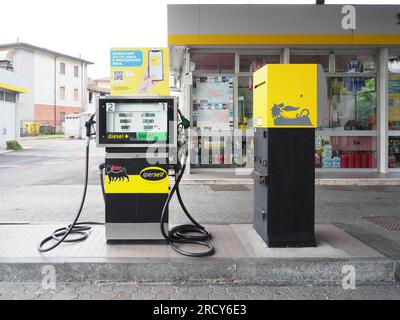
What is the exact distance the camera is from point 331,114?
12.9 m

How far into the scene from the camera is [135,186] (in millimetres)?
5352

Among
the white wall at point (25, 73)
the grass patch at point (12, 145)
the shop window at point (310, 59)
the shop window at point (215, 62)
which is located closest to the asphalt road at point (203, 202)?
the shop window at point (215, 62)

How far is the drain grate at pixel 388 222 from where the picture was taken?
6.61 m

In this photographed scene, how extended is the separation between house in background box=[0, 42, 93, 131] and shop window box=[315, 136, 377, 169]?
3661 centimetres

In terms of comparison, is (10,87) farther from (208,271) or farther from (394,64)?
(208,271)

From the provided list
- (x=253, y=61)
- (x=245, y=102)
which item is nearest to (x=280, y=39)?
(x=253, y=61)

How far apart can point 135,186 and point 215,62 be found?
7810 mm

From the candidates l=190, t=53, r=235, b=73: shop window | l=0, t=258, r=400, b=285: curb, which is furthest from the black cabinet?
l=190, t=53, r=235, b=73: shop window

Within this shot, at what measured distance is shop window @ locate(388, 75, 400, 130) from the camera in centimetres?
Result: 1261

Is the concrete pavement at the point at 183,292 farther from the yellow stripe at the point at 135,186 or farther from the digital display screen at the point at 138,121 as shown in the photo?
the digital display screen at the point at 138,121

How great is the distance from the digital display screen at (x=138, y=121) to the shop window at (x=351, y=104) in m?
8.44

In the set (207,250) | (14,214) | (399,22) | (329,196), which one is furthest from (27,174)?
(399,22)
